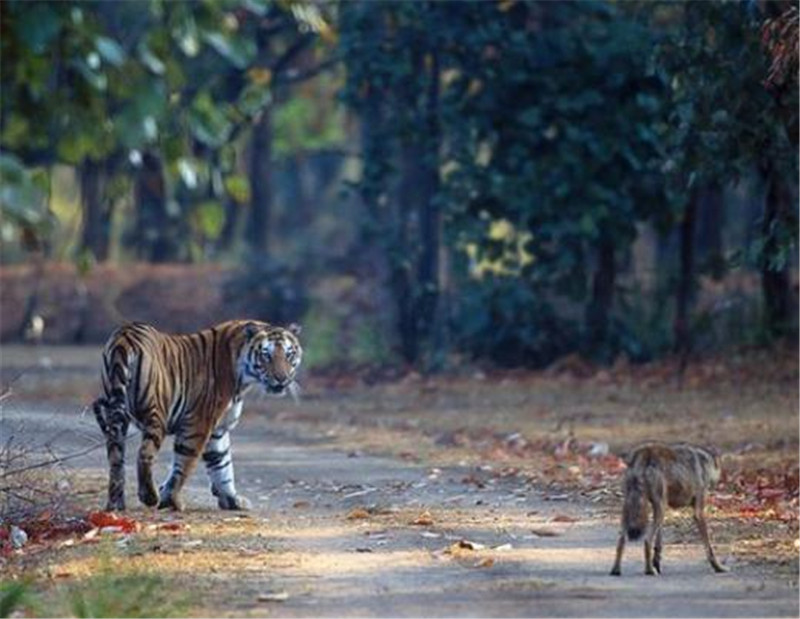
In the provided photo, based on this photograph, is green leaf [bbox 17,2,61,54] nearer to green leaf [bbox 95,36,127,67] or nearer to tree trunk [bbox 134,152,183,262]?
green leaf [bbox 95,36,127,67]

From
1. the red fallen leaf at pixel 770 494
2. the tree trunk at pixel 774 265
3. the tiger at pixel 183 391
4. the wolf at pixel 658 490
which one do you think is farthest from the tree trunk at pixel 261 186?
the wolf at pixel 658 490

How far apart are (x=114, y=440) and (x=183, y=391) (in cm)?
74

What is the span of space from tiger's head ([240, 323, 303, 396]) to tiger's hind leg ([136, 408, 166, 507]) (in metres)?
0.67

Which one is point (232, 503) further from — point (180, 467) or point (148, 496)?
point (148, 496)

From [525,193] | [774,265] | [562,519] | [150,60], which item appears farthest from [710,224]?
[150,60]

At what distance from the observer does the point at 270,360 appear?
1304 centimetres

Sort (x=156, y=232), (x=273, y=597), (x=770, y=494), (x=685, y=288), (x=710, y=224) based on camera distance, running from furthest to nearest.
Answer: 1. (x=156, y=232)
2. (x=710, y=224)
3. (x=685, y=288)
4. (x=770, y=494)
5. (x=273, y=597)

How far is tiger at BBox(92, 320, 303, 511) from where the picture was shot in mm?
12594

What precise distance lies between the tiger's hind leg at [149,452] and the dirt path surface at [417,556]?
0.26 meters

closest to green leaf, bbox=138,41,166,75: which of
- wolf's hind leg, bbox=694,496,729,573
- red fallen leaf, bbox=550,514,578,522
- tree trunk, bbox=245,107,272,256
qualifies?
wolf's hind leg, bbox=694,496,729,573

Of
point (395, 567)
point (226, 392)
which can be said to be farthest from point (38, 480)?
point (395, 567)

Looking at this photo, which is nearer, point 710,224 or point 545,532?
point 545,532

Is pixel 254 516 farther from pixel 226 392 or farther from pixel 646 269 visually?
pixel 646 269

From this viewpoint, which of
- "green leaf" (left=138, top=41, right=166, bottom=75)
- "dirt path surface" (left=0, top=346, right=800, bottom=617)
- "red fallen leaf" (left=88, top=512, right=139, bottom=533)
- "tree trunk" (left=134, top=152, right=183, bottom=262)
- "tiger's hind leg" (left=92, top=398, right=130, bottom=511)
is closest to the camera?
"green leaf" (left=138, top=41, right=166, bottom=75)
